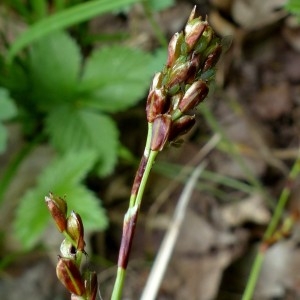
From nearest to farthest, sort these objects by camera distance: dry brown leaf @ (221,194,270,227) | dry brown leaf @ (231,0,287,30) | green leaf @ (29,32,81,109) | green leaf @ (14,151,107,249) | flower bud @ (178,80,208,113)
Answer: flower bud @ (178,80,208,113)
green leaf @ (14,151,107,249)
green leaf @ (29,32,81,109)
dry brown leaf @ (221,194,270,227)
dry brown leaf @ (231,0,287,30)

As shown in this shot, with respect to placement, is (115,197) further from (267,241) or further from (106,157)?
(267,241)

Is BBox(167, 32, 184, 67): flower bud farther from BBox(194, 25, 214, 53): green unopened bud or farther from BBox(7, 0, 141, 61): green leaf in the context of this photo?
BBox(7, 0, 141, 61): green leaf

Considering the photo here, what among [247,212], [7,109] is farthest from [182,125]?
[247,212]

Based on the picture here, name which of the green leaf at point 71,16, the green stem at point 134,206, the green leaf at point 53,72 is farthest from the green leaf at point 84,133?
the green stem at point 134,206

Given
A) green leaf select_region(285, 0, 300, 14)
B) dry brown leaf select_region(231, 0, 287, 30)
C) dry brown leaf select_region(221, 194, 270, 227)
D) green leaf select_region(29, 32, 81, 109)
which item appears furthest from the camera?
dry brown leaf select_region(231, 0, 287, 30)

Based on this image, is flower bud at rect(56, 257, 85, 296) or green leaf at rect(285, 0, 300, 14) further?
green leaf at rect(285, 0, 300, 14)

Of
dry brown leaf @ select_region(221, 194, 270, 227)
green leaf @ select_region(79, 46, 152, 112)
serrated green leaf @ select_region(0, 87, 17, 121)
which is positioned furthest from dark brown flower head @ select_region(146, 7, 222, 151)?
dry brown leaf @ select_region(221, 194, 270, 227)

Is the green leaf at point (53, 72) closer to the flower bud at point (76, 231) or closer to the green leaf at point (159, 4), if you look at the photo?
the green leaf at point (159, 4)
